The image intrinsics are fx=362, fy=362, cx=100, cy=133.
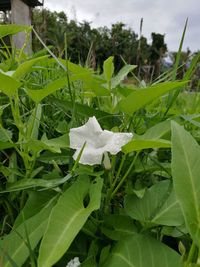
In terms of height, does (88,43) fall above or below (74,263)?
above

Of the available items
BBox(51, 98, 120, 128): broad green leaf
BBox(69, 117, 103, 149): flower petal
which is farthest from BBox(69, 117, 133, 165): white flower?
BBox(51, 98, 120, 128): broad green leaf

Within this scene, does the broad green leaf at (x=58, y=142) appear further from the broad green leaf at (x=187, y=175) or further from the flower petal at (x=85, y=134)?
the broad green leaf at (x=187, y=175)

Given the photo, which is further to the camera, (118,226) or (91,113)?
(91,113)

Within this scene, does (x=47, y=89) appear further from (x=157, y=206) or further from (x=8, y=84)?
(x=157, y=206)

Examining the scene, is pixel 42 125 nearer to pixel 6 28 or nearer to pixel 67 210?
pixel 6 28

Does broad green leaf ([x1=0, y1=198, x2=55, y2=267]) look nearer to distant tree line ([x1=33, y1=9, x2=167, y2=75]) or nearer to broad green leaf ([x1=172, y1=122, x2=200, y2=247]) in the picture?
broad green leaf ([x1=172, y1=122, x2=200, y2=247])

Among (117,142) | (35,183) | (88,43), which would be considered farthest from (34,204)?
(88,43)

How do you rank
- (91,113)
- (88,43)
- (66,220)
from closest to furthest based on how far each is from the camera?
(66,220), (91,113), (88,43)
